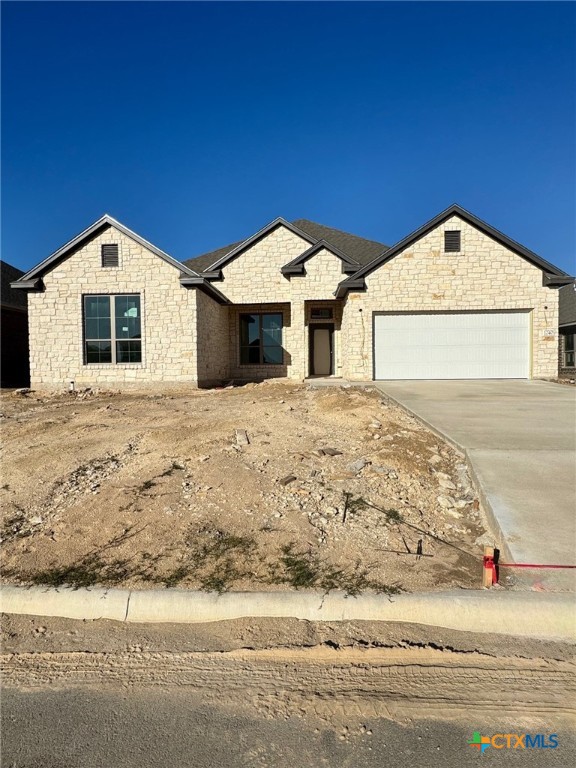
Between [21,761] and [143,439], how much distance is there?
Answer: 5130mm

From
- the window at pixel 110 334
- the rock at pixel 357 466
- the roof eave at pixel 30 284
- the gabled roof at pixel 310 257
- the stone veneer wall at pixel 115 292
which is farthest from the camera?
the gabled roof at pixel 310 257

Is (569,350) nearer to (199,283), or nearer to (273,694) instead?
(199,283)

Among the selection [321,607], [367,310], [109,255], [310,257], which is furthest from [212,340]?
[321,607]

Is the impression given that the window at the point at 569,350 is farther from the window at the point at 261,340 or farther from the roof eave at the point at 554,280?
the window at the point at 261,340

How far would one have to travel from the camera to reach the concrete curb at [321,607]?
9.16 feet

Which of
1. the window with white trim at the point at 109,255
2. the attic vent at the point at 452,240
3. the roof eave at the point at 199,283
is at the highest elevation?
the attic vent at the point at 452,240

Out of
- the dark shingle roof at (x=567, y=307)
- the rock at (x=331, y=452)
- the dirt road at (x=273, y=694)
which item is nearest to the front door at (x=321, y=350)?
the dark shingle roof at (x=567, y=307)

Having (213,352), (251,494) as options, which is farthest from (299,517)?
(213,352)

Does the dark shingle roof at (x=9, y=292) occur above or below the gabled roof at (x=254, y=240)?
below

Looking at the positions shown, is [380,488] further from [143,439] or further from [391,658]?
[143,439]

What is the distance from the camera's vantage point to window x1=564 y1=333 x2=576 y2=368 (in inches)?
909

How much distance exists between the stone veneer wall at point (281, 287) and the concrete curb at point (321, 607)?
1605 cm

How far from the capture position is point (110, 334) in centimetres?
1573

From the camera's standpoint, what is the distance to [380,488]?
16.0ft
